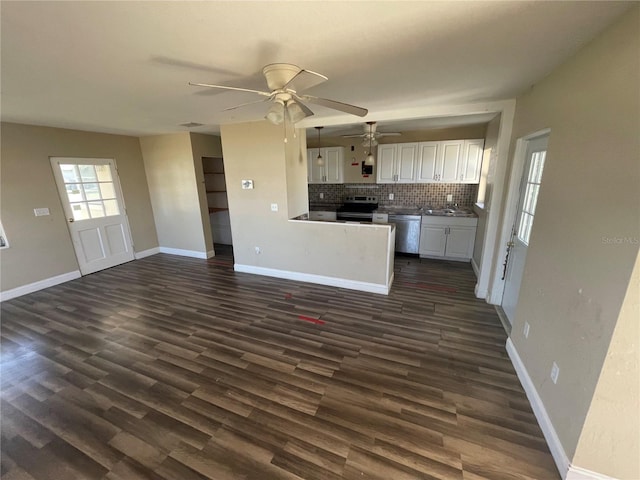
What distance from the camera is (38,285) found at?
12.9ft

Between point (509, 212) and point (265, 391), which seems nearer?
point (265, 391)

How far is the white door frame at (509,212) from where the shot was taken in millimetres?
2656

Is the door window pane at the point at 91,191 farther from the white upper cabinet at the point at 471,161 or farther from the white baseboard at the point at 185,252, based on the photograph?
the white upper cabinet at the point at 471,161

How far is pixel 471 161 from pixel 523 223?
2.41 metres

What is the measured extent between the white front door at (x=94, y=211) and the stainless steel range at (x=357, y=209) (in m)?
4.34

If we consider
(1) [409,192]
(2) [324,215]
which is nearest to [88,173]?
(2) [324,215]

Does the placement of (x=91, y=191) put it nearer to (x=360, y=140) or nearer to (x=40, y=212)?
(x=40, y=212)

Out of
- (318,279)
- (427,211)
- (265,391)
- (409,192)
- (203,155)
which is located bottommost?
(265,391)

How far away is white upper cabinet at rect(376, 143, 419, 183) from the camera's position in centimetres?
493

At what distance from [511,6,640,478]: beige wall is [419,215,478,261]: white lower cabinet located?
2.79 metres

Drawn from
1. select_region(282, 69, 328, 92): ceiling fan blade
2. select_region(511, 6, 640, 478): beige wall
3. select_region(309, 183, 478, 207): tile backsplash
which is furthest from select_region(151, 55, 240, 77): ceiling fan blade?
select_region(309, 183, 478, 207): tile backsplash

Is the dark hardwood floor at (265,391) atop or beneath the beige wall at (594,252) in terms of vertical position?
beneath

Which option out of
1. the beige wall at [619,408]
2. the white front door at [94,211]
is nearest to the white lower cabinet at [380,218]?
the beige wall at [619,408]

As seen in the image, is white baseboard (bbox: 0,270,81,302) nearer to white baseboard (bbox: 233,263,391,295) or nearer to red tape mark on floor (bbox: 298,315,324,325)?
white baseboard (bbox: 233,263,391,295)
